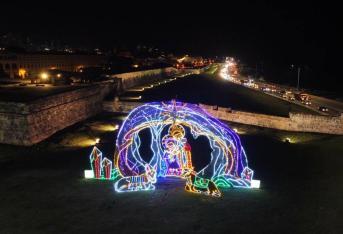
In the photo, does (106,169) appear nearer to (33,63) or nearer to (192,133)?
(192,133)

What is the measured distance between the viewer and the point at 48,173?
21.1m

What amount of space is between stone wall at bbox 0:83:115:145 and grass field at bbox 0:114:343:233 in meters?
2.54

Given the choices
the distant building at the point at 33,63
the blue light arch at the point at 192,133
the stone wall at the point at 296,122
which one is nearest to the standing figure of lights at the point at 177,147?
the blue light arch at the point at 192,133

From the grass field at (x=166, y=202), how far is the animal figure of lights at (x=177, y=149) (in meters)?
0.58

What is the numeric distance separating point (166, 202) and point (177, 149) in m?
2.64

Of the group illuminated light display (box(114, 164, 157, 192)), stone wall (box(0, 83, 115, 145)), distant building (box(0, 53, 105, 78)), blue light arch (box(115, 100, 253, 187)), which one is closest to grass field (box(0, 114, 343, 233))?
illuminated light display (box(114, 164, 157, 192))

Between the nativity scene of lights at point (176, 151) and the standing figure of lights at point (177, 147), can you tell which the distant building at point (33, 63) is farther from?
the standing figure of lights at point (177, 147)

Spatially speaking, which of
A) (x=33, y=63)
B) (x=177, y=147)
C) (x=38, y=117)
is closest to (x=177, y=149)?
(x=177, y=147)

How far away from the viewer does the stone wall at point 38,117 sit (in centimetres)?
2694

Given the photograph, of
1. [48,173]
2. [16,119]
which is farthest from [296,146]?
[16,119]

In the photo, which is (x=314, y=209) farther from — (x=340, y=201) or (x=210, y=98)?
(x=210, y=98)

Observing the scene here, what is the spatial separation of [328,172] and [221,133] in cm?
820

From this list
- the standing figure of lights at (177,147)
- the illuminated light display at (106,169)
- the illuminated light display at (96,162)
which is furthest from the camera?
the illuminated light display at (106,169)

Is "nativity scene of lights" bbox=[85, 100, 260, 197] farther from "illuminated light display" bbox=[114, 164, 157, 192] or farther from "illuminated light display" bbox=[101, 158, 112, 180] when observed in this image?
"illuminated light display" bbox=[101, 158, 112, 180]
